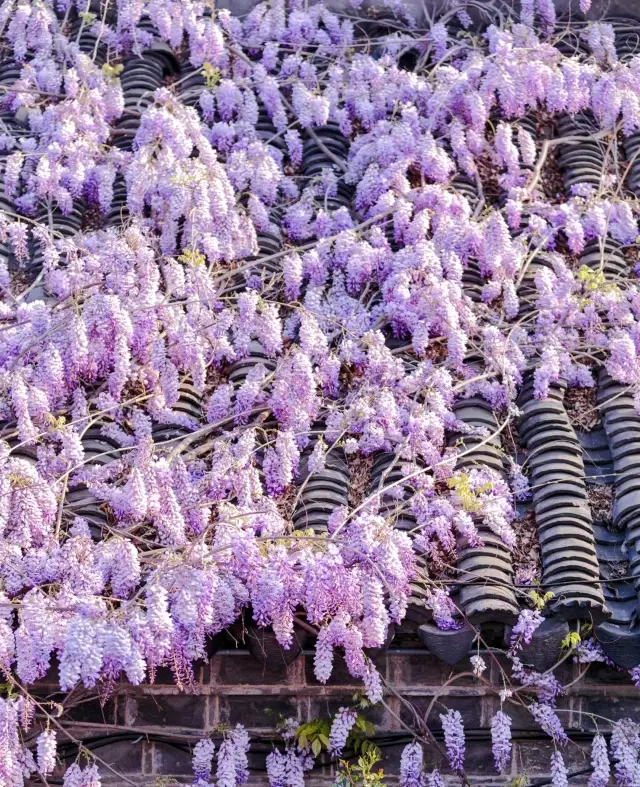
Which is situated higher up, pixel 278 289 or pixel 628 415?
pixel 278 289

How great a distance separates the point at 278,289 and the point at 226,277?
287mm

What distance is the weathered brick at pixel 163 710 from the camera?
20.6ft

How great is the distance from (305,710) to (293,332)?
2.12 meters

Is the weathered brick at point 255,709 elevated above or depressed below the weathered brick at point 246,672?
below

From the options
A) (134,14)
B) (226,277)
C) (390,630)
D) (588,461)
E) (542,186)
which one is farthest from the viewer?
(134,14)

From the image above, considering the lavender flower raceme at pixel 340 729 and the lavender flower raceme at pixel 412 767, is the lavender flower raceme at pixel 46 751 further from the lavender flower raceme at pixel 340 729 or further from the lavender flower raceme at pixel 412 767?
the lavender flower raceme at pixel 412 767

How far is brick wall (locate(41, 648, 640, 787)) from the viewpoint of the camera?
20.5ft

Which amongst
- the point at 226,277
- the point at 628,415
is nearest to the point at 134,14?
the point at 226,277

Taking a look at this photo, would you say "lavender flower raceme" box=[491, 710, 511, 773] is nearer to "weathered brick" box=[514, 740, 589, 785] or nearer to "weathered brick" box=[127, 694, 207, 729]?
"weathered brick" box=[514, 740, 589, 785]

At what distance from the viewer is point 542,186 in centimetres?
873

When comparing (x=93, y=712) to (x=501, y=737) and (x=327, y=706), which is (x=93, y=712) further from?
(x=501, y=737)

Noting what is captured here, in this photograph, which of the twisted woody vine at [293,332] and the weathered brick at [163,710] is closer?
the twisted woody vine at [293,332]

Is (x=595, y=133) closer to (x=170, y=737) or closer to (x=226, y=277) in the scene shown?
(x=226, y=277)

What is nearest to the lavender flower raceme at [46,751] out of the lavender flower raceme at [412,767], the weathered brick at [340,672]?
the weathered brick at [340,672]
